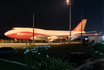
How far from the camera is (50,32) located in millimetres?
46031

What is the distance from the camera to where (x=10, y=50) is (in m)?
16.3

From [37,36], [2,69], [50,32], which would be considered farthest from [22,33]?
[2,69]

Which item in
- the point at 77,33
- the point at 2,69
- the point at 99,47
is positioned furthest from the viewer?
the point at 77,33

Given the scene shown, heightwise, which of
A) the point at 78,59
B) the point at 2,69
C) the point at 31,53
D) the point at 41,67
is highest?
the point at 31,53

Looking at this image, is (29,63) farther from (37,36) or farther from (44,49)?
(37,36)

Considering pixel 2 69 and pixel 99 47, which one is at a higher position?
pixel 99 47

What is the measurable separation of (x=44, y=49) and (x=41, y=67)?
1666 mm

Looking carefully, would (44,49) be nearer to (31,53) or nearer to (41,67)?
(31,53)

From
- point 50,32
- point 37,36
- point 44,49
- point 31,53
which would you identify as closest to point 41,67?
point 31,53

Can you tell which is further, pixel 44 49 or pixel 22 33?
pixel 22 33

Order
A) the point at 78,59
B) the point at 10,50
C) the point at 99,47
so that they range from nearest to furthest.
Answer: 1. the point at 78,59
2. the point at 99,47
3. the point at 10,50

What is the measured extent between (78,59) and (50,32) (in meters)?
37.7

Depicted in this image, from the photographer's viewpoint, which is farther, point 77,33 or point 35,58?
point 77,33

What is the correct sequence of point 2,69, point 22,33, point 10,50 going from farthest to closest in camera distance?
point 22,33 < point 10,50 < point 2,69
